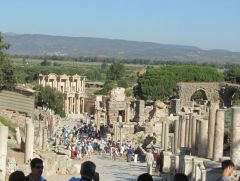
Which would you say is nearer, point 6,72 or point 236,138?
point 236,138

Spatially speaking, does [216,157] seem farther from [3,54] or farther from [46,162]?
[3,54]

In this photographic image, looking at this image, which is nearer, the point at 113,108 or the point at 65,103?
the point at 113,108

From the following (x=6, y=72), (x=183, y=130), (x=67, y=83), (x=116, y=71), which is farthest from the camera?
(x=116, y=71)

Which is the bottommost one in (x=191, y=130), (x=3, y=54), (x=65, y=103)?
(x=65, y=103)

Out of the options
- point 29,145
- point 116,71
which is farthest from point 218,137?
point 116,71

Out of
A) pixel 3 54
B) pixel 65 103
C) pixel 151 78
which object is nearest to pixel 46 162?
pixel 3 54

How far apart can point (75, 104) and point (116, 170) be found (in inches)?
2486

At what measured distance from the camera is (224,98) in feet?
204

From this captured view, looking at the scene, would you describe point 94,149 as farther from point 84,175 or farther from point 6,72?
point 84,175

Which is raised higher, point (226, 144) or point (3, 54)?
point (3, 54)

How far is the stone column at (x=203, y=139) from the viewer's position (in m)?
20.4

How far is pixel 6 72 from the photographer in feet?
120

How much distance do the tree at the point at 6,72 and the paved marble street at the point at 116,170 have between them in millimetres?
8818

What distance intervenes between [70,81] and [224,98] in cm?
3466
